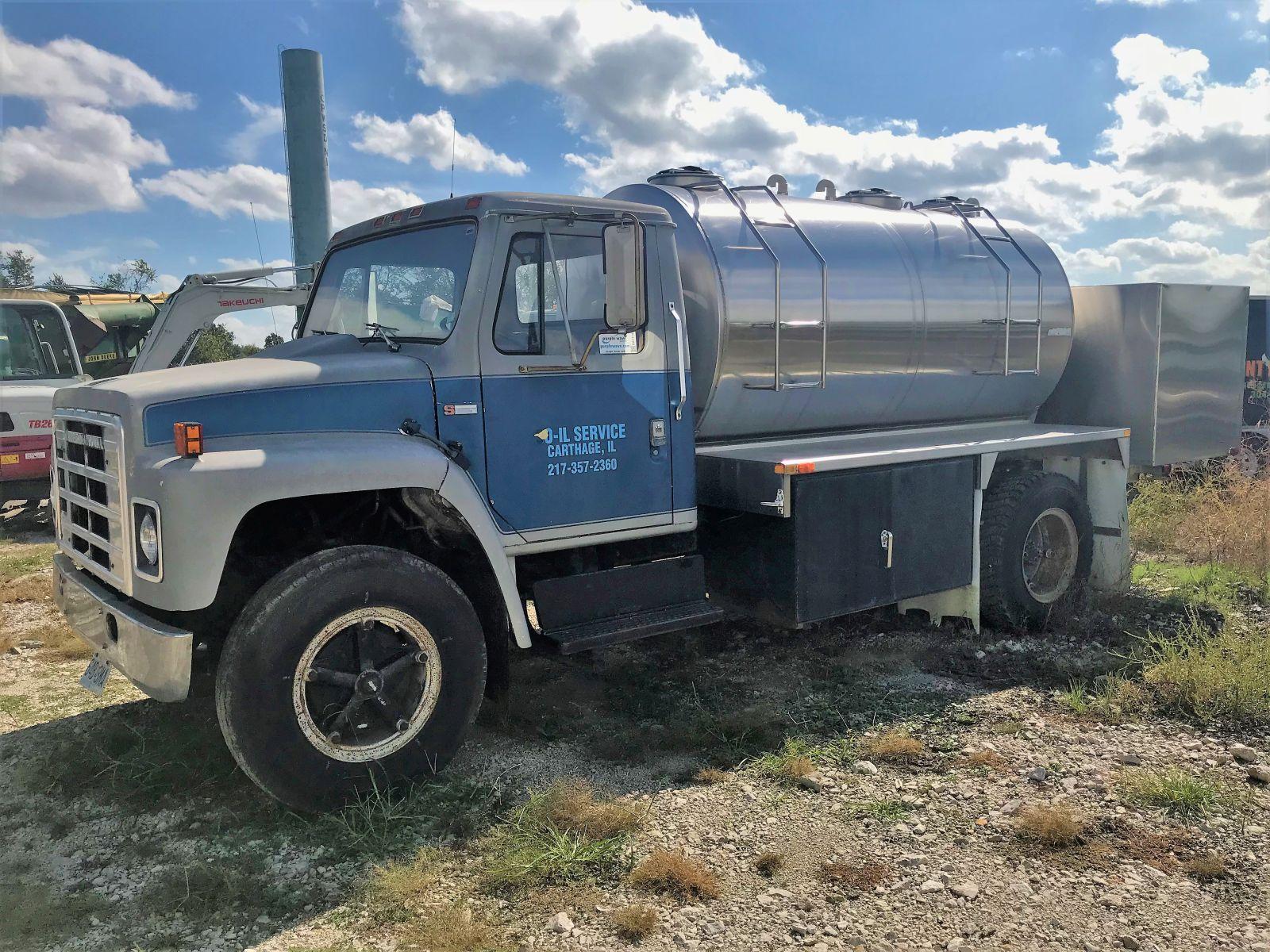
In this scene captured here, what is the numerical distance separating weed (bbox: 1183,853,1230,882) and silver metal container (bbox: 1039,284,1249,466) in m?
4.62

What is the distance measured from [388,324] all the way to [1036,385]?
5.11 metres

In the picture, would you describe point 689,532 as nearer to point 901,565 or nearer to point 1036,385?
point 901,565

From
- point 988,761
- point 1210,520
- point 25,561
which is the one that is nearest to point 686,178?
point 988,761

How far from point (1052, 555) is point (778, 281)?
130 inches

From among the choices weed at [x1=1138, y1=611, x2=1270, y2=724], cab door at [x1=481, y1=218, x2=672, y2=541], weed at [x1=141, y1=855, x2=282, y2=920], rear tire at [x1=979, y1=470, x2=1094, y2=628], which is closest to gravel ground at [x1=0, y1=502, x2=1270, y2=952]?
weed at [x1=141, y1=855, x2=282, y2=920]

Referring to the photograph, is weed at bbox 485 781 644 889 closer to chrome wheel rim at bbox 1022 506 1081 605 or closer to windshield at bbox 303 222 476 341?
windshield at bbox 303 222 476 341

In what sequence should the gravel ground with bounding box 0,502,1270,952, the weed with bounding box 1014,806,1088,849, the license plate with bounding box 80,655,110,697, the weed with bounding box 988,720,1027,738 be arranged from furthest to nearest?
the weed with bounding box 988,720,1027,738 → the license plate with bounding box 80,655,110,697 → the weed with bounding box 1014,806,1088,849 → the gravel ground with bounding box 0,502,1270,952

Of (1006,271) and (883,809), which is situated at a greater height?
(1006,271)

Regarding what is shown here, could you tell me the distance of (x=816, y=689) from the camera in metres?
5.85

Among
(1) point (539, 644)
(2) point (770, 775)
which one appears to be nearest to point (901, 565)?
(2) point (770, 775)

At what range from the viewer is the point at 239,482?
156 inches

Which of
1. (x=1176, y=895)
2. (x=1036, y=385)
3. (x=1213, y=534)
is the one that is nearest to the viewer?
(x=1176, y=895)

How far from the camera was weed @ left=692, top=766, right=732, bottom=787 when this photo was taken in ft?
15.1

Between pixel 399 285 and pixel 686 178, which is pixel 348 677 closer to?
pixel 399 285
